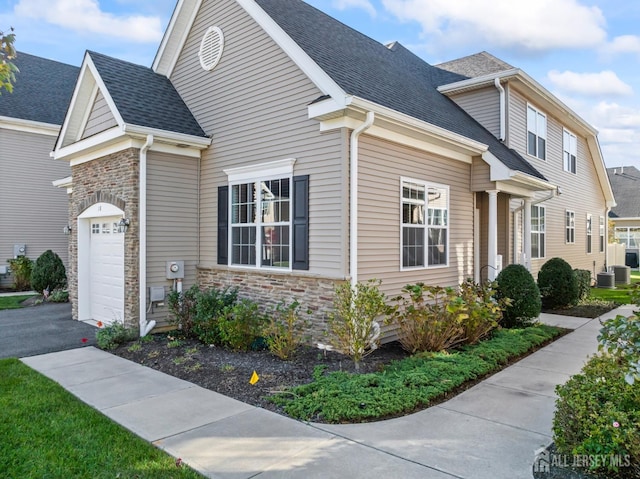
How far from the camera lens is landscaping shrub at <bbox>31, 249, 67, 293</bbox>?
12.8m

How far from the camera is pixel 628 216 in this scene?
28.7 metres

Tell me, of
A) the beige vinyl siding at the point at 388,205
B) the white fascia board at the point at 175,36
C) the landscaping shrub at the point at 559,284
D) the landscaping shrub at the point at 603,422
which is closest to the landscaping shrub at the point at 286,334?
the beige vinyl siding at the point at 388,205

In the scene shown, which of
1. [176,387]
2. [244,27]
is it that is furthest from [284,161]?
[176,387]

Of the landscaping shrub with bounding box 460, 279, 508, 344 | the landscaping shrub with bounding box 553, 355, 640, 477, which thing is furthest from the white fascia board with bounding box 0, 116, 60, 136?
the landscaping shrub with bounding box 553, 355, 640, 477

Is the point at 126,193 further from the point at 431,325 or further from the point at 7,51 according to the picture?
the point at 431,325

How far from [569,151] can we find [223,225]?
1341 centimetres

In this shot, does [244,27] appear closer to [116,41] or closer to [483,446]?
[483,446]

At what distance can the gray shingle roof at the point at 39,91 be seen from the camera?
52.0 ft

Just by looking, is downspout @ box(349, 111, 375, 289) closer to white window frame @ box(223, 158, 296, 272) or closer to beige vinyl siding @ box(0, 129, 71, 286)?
white window frame @ box(223, 158, 296, 272)

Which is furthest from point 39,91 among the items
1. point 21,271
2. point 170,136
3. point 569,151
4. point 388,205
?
point 569,151

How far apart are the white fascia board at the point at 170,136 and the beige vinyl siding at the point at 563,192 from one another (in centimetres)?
817

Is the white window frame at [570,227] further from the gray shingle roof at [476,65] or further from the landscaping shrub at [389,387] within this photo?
the landscaping shrub at [389,387]

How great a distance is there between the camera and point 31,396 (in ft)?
16.7

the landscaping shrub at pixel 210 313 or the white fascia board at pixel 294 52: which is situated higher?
the white fascia board at pixel 294 52
